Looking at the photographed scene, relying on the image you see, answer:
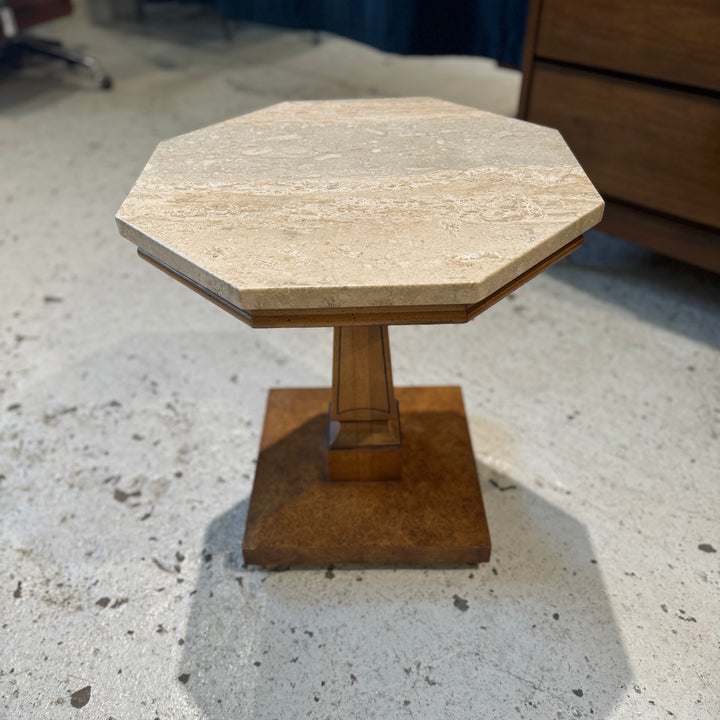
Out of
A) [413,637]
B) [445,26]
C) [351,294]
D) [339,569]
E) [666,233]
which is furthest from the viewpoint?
[445,26]

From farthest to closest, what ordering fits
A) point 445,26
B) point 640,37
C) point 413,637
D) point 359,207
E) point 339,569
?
point 445,26 → point 640,37 → point 339,569 → point 413,637 → point 359,207

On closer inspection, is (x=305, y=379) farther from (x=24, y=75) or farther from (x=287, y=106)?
(x=24, y=75)

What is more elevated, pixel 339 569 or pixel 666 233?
pixel 666 233

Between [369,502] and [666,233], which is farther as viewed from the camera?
[666,233]

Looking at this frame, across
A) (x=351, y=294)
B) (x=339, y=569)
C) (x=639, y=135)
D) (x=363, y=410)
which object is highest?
(x=351, y=294)

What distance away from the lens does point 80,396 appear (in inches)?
60.0

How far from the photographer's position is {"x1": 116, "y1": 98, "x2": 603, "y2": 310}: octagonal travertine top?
31.1 inches

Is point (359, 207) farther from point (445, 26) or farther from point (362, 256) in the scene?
point (445, 26)

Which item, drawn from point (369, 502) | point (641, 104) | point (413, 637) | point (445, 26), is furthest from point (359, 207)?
point (445, 26)

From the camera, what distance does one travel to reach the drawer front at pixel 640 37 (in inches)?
55.7

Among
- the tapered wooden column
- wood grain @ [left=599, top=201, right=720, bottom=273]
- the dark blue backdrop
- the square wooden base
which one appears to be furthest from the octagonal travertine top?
the dark blue backdrop

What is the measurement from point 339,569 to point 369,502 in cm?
12

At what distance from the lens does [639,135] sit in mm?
1604

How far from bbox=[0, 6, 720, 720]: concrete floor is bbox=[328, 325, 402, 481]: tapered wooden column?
17 centimetres
